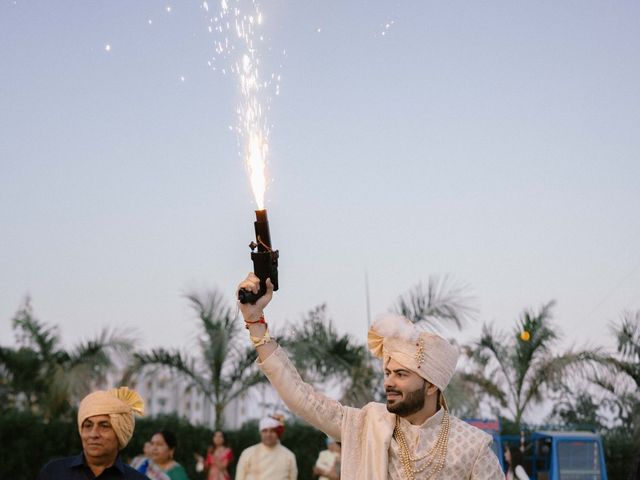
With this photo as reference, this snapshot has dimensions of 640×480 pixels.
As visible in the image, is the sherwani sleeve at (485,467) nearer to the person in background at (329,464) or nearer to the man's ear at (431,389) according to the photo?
the man's ear at (431,389)

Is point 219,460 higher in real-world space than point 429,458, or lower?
higher

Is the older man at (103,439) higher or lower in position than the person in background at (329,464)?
lower

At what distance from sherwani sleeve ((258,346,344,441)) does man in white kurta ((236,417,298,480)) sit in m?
7.50

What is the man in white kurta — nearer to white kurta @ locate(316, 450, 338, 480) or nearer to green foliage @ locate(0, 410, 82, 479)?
white kurta @ locate(316, 450, 338, 480)

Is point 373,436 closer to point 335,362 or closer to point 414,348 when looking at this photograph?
point 414,348

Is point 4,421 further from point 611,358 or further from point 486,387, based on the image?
point 611,358

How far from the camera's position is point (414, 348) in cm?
480

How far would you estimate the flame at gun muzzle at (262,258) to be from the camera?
4312 millimetres

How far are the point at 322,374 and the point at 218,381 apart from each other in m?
2.15

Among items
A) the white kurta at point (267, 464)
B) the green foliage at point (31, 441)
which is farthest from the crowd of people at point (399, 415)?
the green foliage at point (31, 441)

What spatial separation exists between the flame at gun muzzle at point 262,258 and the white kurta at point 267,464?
8.02 metres

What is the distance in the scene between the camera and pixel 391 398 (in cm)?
478

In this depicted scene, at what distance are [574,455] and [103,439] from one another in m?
14.6

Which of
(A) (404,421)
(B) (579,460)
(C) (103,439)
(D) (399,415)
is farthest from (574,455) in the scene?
(D) (399,415)
